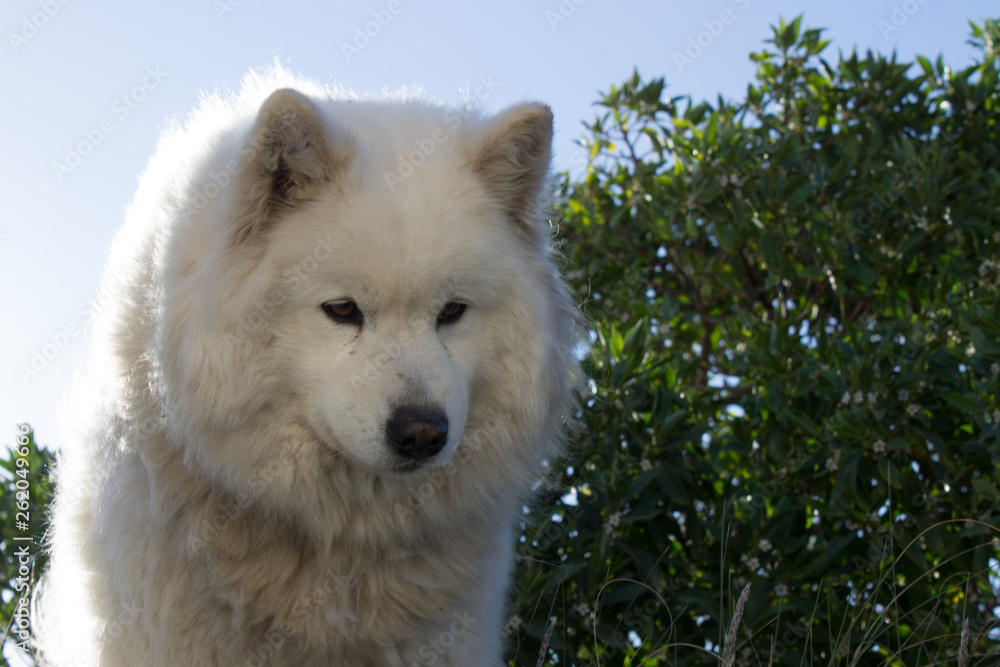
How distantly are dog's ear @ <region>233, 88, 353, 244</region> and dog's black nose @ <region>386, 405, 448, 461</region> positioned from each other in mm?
738

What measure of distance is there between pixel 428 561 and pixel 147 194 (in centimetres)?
154

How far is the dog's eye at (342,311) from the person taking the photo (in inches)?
92.3

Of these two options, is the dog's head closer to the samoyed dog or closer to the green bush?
the samoyed dog

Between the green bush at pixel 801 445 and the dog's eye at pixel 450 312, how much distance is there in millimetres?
1366

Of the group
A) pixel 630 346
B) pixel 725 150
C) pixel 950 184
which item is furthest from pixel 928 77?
pixel 630 346

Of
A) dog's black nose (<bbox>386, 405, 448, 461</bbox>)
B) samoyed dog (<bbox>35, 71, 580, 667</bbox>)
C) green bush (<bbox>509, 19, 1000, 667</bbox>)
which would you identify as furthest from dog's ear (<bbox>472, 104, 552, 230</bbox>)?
green bush (<bbox>509, 19, 1000, 667</bbox>)

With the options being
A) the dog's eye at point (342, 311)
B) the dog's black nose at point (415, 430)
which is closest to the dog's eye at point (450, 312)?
the dog's eye at point (342, 311)

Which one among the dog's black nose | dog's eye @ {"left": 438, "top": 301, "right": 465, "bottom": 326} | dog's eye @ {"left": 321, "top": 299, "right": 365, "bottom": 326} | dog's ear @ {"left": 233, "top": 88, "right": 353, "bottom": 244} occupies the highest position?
dog's ear @ {"left": 233, "top": 88, "right": 353, "bottom": 244}

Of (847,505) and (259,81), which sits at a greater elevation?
(259,81)

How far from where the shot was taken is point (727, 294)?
5184 mm

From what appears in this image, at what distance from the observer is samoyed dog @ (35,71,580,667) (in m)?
2.33

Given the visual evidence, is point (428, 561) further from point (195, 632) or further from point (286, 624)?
point (195, 632)

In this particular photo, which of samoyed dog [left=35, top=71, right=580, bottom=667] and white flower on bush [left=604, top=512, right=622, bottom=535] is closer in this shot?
samoyed dog [left=35, top=71, right=580, bottom=667]

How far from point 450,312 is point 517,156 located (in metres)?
0.59
